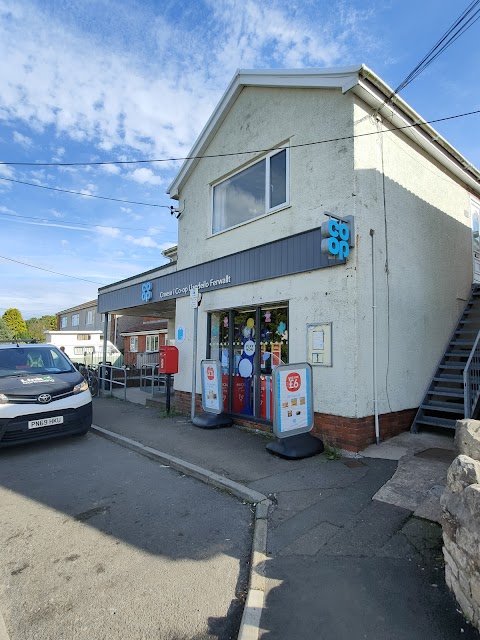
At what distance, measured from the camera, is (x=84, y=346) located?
19.7 m

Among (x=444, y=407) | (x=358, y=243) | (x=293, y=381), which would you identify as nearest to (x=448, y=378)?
(x=444, y=407)

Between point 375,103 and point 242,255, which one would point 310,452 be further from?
point 375,103

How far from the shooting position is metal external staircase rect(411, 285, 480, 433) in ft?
21.3

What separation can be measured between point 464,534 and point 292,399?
3.43 meters

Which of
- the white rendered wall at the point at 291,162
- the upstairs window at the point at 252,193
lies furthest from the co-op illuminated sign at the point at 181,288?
the upstairs window at the point at 252,193

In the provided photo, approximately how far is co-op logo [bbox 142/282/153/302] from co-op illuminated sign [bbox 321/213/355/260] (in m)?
6.48

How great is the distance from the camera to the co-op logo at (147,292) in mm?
11125

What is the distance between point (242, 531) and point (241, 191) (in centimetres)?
681

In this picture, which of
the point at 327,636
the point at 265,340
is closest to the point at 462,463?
the point at 327,636

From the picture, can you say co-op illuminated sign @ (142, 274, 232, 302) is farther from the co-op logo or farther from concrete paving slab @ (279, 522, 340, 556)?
concrete paving slab @ (279, 522, 340, 556)

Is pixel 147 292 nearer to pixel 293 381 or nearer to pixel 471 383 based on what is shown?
pixel 293 381

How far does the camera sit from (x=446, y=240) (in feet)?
27.9

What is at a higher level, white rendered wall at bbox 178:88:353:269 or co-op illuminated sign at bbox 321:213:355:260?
white rendered wall at bbox 178:88:353:269

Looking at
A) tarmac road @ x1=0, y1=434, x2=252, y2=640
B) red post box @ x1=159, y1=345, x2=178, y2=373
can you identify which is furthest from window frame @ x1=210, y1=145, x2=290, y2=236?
tarmac road @ x1=0, y1=434, x2=252, y2=640
